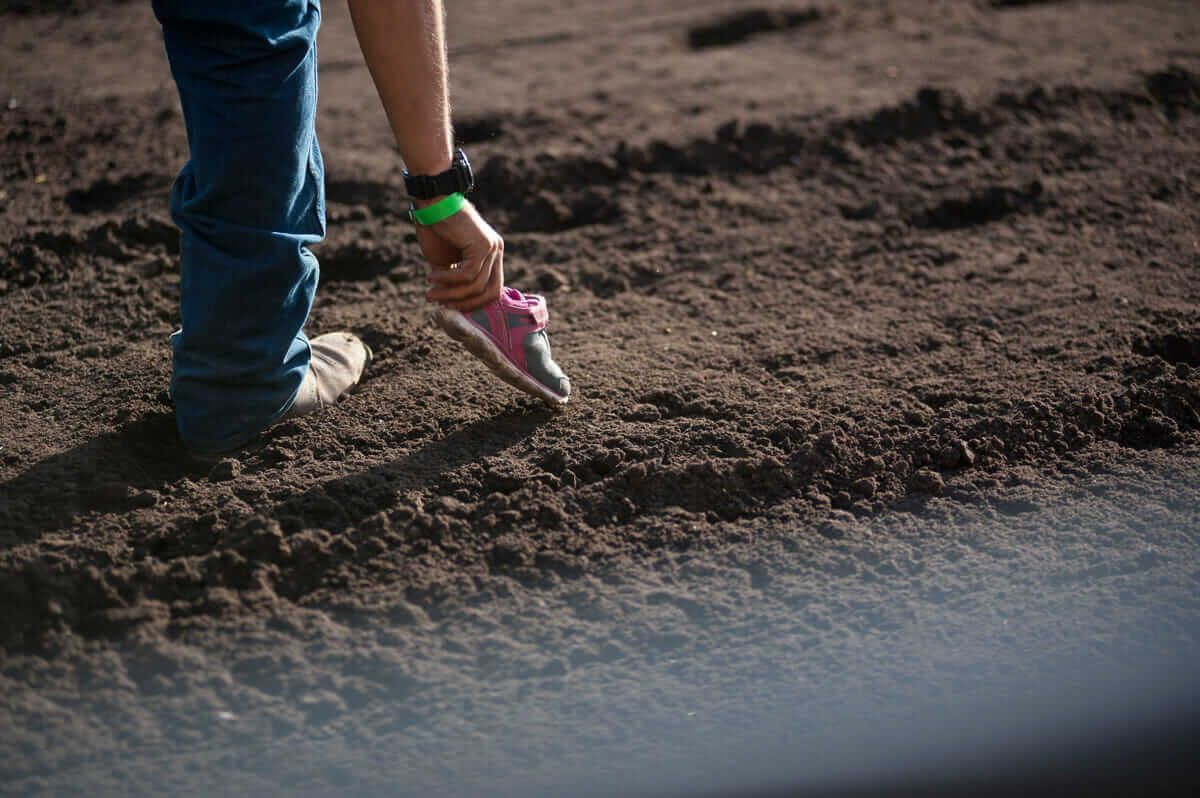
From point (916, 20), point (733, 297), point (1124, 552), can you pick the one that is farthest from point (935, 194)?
point (916, 20)

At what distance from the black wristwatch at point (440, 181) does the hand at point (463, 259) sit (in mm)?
51

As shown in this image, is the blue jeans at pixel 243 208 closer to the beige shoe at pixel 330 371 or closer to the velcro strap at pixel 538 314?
the beige shoe at pixel 330 371

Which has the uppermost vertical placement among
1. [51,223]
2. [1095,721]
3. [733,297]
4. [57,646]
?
[51,223]

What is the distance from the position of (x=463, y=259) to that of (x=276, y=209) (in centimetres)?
38

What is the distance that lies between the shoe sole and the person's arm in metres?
0.05

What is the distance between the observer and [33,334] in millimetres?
2781

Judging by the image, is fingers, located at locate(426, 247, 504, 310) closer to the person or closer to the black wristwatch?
the person

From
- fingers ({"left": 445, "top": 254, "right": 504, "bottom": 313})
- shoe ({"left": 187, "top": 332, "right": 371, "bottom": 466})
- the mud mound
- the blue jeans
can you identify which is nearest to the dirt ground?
shoe ({"left": 187, "top": 332, "right": 371, "bottom": 466})

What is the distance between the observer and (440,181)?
204cm

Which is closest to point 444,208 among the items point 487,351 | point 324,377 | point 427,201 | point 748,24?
point 427,201

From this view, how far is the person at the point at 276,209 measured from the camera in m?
1.91

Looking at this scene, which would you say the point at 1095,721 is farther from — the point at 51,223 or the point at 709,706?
the point at 51,223

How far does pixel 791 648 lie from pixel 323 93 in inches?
152

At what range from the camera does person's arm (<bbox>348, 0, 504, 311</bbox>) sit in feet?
6.22
